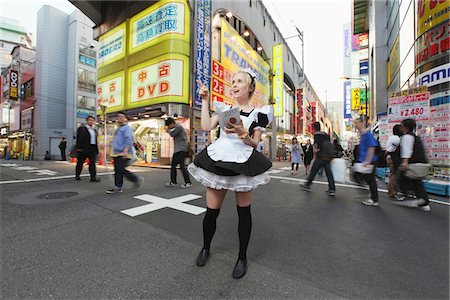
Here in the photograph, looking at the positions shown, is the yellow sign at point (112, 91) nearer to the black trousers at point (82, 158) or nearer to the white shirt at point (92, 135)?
the white shirt at point (92, 135)

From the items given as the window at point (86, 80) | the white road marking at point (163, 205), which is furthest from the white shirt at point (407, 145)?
the window at point (86, 80)

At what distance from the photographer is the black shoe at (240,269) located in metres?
1.59

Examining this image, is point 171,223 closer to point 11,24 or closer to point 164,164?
point 164,164

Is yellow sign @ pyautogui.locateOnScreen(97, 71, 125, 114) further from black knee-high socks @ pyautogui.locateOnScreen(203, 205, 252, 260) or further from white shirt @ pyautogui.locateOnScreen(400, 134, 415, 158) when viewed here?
white shirt @ pyautogui.locateOnScreen(400, 134, 415, 158)

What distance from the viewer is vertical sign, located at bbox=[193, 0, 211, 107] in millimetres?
11820

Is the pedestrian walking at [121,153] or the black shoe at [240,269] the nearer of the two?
the black shoe at [240,269]

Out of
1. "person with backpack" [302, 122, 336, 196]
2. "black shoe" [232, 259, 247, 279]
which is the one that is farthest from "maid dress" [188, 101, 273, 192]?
"person with backpack" [302, 122, 336, 196]

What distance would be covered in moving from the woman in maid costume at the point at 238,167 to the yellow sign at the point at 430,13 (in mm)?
7623

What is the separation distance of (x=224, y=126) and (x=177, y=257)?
47.8 inches

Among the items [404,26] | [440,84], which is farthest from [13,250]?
[404,26]

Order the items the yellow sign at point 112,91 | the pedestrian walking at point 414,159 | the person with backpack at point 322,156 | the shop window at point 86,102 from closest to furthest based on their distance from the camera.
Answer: the pedestrian walking at point 414,159 < the person with backpack at point 322,156 < the yellow sign at point 112,91 < the shop window at point 86,102

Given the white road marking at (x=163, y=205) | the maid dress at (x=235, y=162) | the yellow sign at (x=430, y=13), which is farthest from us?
the yellow sign at (x=430, y=13)

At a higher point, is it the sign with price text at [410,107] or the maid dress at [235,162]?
the sign with price text at [410,107]

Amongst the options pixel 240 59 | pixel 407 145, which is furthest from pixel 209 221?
pixel 240 59
